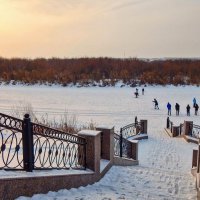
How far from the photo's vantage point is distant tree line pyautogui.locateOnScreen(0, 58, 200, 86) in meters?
58.5

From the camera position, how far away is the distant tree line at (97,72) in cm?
5850

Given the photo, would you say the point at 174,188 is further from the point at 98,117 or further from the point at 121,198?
the point at 98,117

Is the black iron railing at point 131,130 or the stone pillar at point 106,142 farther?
the black iron railing at point 131,130

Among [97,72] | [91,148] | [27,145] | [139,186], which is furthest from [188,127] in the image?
[97,72]

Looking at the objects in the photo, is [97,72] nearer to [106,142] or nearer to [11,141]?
[106,142]

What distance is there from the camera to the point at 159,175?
8.48 m

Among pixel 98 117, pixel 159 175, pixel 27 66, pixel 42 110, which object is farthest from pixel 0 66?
pixel 159 175

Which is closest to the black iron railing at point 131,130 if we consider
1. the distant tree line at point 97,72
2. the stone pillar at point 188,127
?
the stone pillar at point 188,127

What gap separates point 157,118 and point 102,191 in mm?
21201

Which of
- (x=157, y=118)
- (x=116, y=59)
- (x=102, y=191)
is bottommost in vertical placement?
(x=157, y=118)

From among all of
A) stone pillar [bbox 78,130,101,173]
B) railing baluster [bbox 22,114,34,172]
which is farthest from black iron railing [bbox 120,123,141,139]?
railing baluster [bbox 22,114,34,172]

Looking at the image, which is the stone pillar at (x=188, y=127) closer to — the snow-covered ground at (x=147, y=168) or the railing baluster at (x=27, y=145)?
the snow-covered ground at (x=147, y=168)

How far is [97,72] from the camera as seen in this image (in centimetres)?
6469

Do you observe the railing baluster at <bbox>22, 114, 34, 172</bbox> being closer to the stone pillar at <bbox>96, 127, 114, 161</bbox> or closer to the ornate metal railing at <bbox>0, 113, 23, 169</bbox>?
the ornate metal railing at <bbox>0, 113, 23, 169</bbox>
